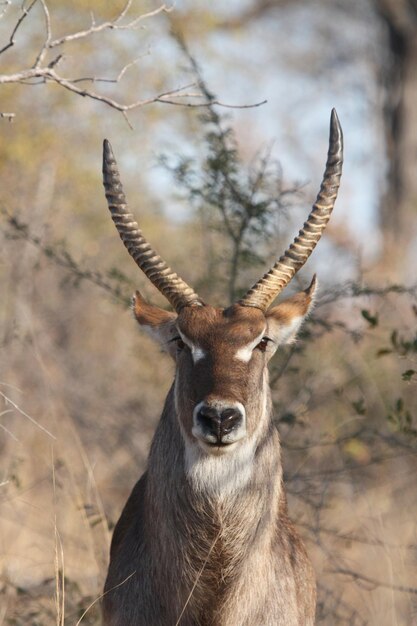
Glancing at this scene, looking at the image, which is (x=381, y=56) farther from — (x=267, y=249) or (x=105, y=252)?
(x=267, y=249)

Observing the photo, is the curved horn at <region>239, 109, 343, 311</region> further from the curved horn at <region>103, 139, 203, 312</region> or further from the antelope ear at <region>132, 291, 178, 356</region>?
the antelope ear at <region>132, 291, 178, 356</region>

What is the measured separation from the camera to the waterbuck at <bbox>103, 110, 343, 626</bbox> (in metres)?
5.81

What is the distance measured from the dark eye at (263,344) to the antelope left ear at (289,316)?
0.05 meters

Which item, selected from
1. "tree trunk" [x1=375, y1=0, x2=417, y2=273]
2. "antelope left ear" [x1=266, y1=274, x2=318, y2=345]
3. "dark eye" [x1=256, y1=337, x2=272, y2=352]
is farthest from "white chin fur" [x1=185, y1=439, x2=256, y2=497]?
"tree trunk" [x1=375, y1=0, x2=417, y2=273]

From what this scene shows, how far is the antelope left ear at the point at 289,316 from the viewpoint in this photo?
6.32 metres

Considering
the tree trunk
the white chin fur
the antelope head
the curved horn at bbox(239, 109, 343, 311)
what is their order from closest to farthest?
the antelope head < the white chin fur < the curved horn at bbox(239, 109, 343, 311) < the tree trunk

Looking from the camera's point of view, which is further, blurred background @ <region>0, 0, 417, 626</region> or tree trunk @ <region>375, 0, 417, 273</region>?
tree trunk @ <region>375, 0, 417, 273</region>

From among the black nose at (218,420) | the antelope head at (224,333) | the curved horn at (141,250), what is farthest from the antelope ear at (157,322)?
the black nose at (218,420)

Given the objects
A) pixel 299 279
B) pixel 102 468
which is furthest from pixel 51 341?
pixel 299 279

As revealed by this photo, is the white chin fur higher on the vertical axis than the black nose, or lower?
lower

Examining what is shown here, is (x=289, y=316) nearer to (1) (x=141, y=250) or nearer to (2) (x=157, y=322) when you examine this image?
(2) (x=157, y=322)

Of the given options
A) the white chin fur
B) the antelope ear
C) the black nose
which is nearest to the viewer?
the black nose

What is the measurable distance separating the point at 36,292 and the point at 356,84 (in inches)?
443

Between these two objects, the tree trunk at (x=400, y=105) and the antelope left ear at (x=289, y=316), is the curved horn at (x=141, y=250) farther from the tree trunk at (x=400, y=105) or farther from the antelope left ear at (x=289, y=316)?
the tree trunk at (x=400, y=105)
